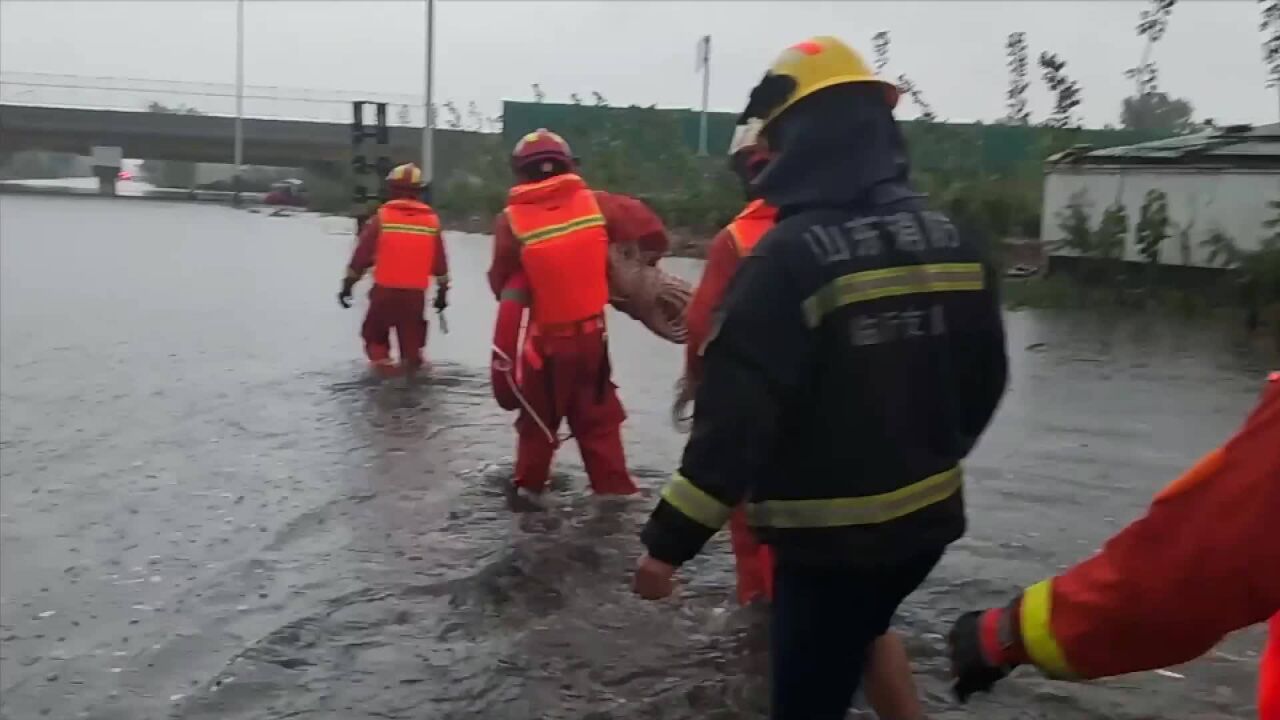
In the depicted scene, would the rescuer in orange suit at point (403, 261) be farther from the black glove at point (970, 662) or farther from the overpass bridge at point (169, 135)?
the overpass bridge at point (169, 135)

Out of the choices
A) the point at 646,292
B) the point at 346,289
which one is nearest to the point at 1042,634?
the point at 646,292

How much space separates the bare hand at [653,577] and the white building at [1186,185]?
14.9 metres

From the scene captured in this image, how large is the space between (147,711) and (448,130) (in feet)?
162

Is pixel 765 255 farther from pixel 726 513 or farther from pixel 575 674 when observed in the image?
pixel 575 674

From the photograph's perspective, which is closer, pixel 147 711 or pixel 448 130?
pixel 147 711

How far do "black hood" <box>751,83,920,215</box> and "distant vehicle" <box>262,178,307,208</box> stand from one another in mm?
56165

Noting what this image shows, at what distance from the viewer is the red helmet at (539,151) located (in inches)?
271

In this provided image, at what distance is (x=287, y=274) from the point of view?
24.1 m

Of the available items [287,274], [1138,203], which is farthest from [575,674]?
[287,274]

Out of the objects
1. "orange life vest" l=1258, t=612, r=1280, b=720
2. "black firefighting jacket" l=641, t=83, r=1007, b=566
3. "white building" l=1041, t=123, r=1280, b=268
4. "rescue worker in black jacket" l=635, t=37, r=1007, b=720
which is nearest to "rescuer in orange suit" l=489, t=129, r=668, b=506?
"rescue worker in black jacket" l=635, t=37, r=1007, b=720

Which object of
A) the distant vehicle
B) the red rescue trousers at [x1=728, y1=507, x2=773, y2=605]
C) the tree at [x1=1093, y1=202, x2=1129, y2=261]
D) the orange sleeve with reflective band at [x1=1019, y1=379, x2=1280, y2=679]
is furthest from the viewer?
the distant vehicle

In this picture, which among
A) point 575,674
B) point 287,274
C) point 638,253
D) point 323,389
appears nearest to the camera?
point 575,674

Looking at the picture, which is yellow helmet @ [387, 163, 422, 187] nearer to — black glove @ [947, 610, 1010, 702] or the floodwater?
the floodwater

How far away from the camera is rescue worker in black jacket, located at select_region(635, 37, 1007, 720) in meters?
3.07
